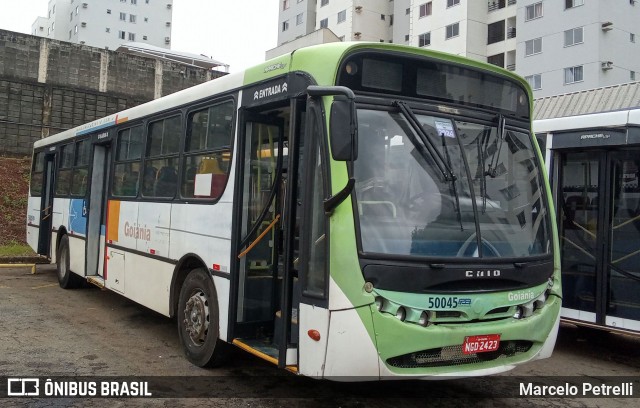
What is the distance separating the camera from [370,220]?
4.27m

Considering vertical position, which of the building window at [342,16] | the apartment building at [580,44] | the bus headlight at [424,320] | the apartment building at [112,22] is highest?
the apartment building at [112,22]

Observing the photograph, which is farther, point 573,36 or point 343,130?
point 573,36

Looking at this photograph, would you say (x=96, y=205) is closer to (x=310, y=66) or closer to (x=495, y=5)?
(x=310, y=66)

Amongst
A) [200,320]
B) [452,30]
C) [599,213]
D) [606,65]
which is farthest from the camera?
[452,30]

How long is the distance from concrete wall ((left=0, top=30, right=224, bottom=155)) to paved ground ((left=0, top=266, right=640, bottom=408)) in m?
17.6

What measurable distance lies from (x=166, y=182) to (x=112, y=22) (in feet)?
227

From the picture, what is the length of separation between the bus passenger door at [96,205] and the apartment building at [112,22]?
63580 millimetres

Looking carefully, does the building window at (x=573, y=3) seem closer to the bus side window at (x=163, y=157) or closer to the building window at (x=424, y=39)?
the building window at (x=424, y=39)

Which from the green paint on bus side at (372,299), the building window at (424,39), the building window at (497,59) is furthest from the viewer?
the building window at (424,39)

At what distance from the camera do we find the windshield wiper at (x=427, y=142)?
4496 millimetres

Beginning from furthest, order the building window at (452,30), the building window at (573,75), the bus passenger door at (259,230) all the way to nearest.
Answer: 1. the building window at (452,30)
2. the building window at (573,75)
3. the bus passenger door at (259,230)

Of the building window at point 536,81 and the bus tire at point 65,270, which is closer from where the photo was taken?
the bus tire at point 65,270

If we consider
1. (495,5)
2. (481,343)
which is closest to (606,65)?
(495,5)

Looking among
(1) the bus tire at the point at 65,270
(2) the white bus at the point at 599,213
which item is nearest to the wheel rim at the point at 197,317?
(2) the white bus at the point at 599,213
